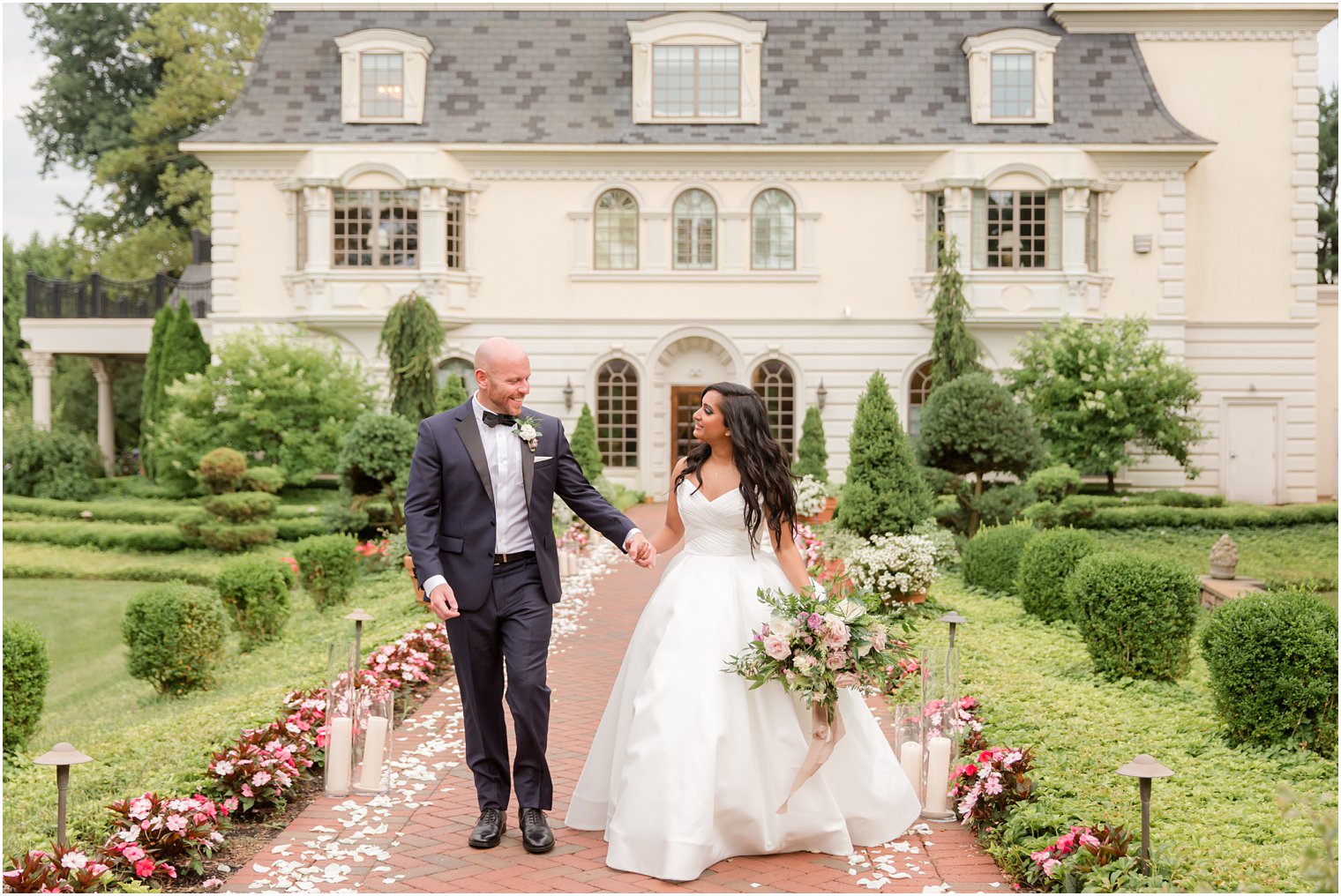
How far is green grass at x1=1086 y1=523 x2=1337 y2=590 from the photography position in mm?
16422

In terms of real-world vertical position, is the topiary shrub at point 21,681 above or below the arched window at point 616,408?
below

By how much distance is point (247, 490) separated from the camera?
20.9 meters

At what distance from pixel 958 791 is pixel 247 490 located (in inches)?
668

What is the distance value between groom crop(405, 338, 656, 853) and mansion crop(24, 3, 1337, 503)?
19.3 metres

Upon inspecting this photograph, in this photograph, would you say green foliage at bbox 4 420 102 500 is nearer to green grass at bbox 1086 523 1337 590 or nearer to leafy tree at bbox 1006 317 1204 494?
leafy tree at bbox 1006 317 1204 494

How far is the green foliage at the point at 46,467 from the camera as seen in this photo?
26.0m

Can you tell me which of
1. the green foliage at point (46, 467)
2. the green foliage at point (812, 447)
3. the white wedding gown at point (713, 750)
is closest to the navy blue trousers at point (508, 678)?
the white wedding gown at point (713, 750)

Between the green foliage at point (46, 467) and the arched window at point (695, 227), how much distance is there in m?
13.0

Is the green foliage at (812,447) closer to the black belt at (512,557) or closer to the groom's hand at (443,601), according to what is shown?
the black belt at (512,557)

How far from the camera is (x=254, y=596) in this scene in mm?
12281

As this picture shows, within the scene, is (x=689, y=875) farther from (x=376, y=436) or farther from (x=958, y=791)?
(x=376, y=436)

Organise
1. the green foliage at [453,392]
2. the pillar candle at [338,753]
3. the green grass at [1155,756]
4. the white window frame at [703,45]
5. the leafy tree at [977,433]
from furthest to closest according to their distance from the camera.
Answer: the white window frame at [703,45] < the green foliage at [453,392] < the leafy tree at [977,433] < the pillar candle at [338,753] < the green grass at [1155,756]

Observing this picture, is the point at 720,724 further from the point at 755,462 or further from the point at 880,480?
the point at 880,480

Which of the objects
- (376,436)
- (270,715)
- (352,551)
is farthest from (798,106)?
(270,715)
